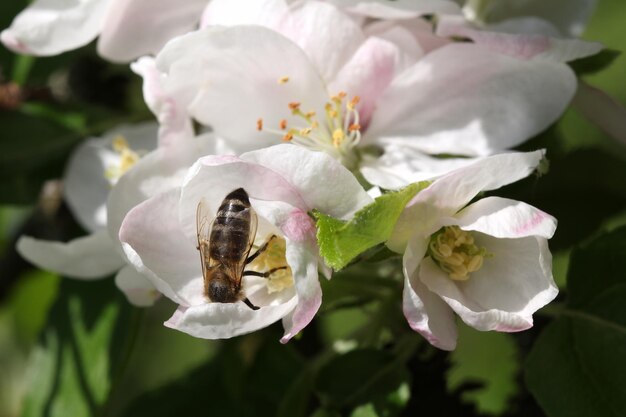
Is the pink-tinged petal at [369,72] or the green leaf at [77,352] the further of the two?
the green leaf at [77,352]

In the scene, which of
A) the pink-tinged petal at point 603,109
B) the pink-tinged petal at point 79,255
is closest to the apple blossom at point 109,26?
the pink-tinged petal at point 79,255

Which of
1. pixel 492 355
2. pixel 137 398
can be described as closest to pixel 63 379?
pixel 137 398

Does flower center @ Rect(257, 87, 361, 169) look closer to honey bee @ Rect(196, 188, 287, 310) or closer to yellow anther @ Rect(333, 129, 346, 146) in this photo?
yellow anther @ Rect(333, 129, 346, 146)

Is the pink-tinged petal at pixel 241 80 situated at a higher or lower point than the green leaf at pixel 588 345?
higher

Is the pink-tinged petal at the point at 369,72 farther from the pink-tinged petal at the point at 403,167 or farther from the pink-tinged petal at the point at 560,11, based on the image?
the pink-tinged petal at the point at 560,11

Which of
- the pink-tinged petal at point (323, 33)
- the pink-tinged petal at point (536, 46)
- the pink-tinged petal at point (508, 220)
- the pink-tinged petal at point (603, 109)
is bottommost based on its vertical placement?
the pink-tinged petal at point (603, 109)

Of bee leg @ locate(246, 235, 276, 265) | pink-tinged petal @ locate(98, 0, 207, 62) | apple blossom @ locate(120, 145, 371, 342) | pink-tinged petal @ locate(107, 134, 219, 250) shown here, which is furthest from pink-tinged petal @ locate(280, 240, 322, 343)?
pink-tinged petal @ locate(98, 0, 207, 62)

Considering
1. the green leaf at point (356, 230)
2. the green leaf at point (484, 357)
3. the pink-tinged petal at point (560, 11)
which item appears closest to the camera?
the green leaf at point (356, 230)
